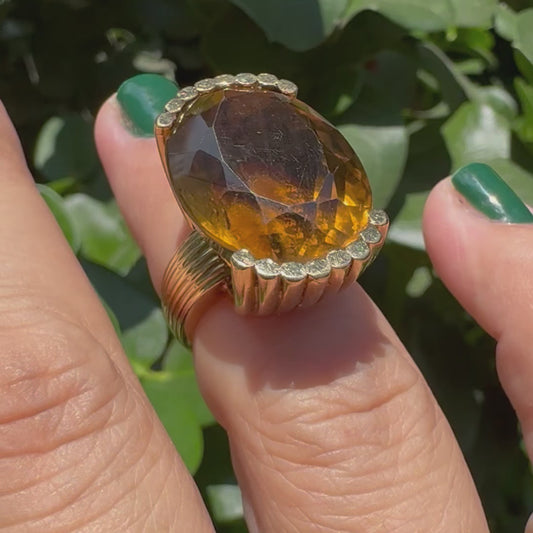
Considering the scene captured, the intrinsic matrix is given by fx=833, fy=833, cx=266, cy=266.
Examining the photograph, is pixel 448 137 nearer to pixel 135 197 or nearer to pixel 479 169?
pixel 479 169

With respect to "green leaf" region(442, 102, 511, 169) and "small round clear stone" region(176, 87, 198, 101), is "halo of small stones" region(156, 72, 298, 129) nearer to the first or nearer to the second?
"small round clear stone" region(176, 87, 198, 101)

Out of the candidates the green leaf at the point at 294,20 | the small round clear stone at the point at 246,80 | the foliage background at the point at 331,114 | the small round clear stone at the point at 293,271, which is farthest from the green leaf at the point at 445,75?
the small round clear stone at the point at 293,271

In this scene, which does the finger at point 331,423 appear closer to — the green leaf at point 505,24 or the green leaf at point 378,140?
the green leaf at point 378,140

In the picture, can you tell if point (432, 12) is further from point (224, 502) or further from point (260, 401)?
point (224, 502)

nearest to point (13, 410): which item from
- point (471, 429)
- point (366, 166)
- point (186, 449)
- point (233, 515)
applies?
point (186, 449)

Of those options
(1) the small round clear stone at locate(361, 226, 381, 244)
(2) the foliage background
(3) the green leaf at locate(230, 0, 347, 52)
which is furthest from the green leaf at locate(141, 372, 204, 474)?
(3) the green leaf at locate(230, 0, 347, 52)

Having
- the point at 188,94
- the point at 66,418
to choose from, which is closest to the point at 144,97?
the point at 188,94

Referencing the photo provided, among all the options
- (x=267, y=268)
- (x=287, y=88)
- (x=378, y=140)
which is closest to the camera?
(x=267, y=268)
